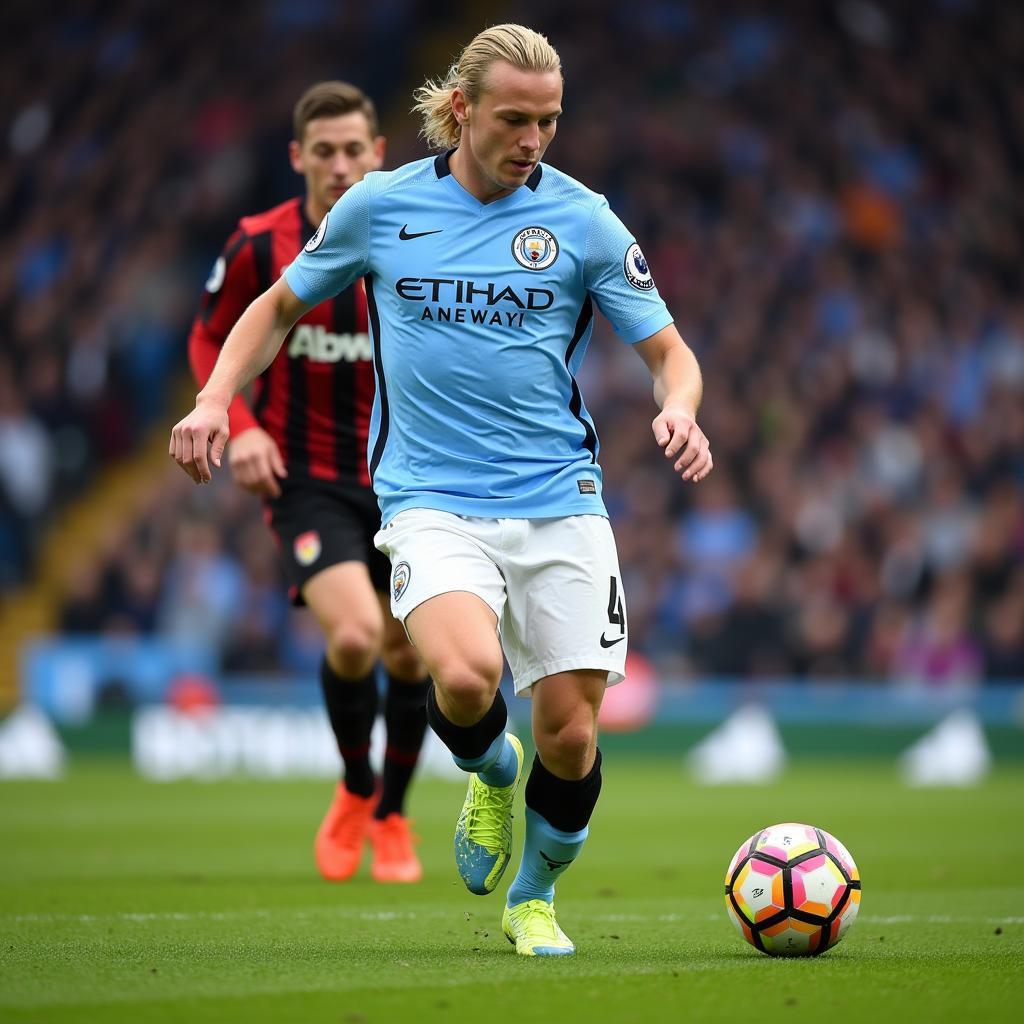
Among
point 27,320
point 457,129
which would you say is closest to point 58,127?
point 27,320

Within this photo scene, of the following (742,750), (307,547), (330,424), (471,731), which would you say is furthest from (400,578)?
(742,750)

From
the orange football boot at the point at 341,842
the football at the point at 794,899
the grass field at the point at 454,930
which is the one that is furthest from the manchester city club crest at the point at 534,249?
the orange football boot at the point at 341,842

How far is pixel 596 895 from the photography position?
7.30 metres

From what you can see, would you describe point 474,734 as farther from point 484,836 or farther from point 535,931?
point 535,931

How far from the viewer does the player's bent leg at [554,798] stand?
5180 millimetres

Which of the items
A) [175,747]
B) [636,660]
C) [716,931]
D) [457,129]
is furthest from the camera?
[636,660]

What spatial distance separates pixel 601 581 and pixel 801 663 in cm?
1217

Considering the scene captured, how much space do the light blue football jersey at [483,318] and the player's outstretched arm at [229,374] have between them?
8 cm

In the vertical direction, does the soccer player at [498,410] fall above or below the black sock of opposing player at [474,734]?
above

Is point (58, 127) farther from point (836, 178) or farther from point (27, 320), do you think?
point (836, 178)

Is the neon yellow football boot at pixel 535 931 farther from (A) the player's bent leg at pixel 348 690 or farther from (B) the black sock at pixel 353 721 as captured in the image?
(B) the black sock at pixel 353 721

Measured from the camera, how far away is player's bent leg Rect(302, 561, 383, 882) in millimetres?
7230

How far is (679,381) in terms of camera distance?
527 centimetres

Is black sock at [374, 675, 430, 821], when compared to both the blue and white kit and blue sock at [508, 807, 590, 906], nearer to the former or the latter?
blue sock at [508, 807, 590, 906]
